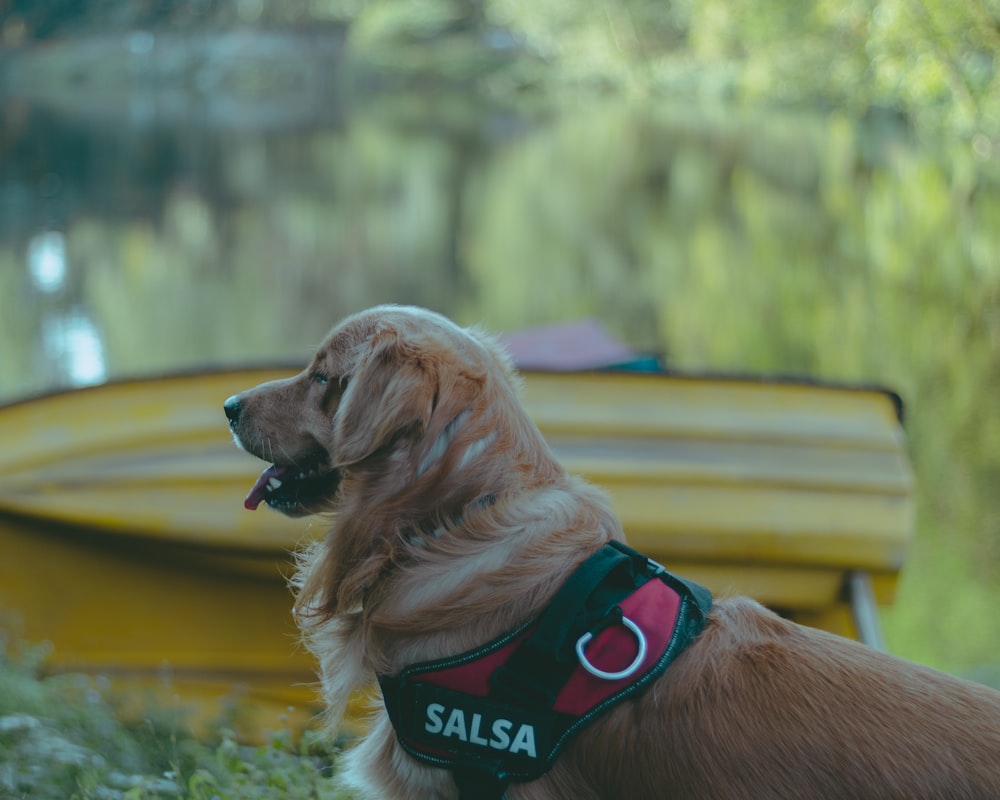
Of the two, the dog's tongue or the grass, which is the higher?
the dog's tongue

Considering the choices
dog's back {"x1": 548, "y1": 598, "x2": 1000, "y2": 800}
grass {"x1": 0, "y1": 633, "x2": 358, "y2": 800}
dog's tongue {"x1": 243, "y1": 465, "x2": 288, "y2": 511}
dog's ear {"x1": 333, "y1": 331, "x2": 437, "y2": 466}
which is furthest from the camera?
grass {"x1": 0, "y1": 633, "x2": 358, "y2": 800}

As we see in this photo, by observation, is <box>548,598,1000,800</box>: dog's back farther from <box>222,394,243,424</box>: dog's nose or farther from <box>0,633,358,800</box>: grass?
<box>0,633,358,800</box>: grass

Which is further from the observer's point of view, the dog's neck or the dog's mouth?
the dog's mouth

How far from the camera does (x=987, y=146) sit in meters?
20.2

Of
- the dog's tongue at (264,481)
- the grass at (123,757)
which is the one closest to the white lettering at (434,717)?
the dog's tongue at (264,481)

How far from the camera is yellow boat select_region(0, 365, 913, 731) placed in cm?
550

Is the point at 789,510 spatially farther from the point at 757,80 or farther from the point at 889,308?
the point at 757,80

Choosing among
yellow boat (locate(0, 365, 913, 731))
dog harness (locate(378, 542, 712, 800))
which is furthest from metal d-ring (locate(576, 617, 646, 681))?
yellow boat (locate(0, 365, 913, 731))

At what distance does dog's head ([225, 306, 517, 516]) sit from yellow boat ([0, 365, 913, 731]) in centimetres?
268

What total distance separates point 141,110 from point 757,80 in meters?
19.5

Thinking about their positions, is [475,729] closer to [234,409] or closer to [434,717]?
[434,717]

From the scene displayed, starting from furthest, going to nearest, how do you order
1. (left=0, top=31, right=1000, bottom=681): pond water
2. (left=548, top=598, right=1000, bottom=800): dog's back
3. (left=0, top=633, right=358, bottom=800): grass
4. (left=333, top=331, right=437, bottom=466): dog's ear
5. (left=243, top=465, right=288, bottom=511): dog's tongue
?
(left=0, top=31, right=1000, bottom=681): pond water, (left=0, top=633, right=358, bottom=800): grass, (left=243, top=465, right=288, bottom=511): dog's tongue, (left=333, top=331, right=437, bottom=466): dog's ear, (left=548, top=598, right=1000, bottom=800): dog's back

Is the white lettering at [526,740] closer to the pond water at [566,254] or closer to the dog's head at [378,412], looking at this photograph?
the dog's head at [378,412]

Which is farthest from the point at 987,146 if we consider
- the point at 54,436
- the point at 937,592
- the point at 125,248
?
the point at 54,436
